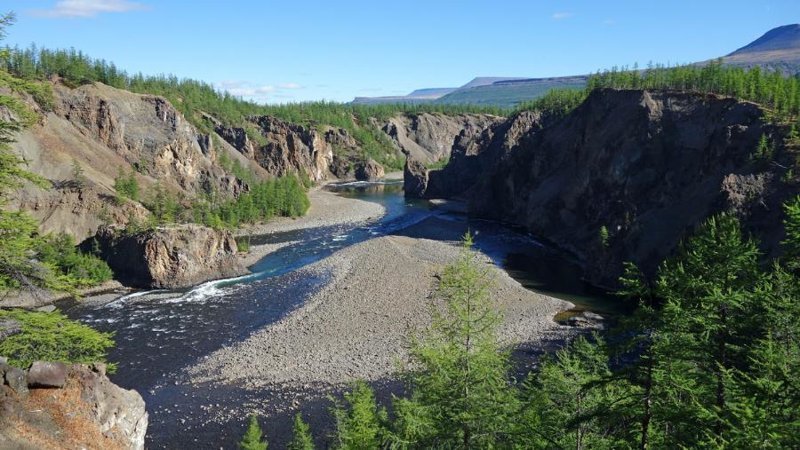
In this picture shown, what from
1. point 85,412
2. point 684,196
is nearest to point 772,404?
point 85,412

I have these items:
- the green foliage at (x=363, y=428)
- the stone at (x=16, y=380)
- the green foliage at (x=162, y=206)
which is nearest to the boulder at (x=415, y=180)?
the green foliage at (x=162, y=206)

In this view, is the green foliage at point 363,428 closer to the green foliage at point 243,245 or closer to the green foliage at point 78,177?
the green foliage at point 243,245

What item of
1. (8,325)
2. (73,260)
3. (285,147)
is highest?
(285,147)

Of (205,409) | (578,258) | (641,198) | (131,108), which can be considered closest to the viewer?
(205,409)

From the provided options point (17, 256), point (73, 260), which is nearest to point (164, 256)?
point (73, 260)

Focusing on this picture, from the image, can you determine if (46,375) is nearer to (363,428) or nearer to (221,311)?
(363,428)

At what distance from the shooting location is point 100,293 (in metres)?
59.4

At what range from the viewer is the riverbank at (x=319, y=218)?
8293cm

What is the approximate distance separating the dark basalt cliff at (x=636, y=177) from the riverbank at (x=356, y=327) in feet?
53.3

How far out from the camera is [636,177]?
76.3 metres

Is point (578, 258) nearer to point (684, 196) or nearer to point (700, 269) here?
point (684, 196)

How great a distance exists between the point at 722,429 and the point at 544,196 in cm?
8841

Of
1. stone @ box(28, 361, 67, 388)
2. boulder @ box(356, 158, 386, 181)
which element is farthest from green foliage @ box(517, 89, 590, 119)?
stone @ box(28, 361, 67, 388)

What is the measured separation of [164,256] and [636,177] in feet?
205
